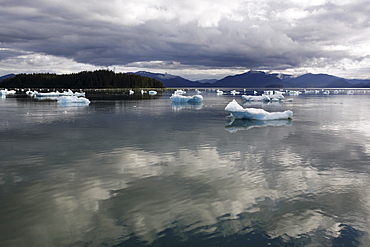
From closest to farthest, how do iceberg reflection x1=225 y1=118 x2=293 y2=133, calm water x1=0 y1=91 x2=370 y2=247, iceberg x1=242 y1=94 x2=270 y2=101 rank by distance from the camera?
calm water x1=0 y1=91 x2=370 y2=247 < iceberg reflection x1=225 y1=118 x2=293 y2=133 < iceberg x1=242 y1=94 x2=270 y2=101

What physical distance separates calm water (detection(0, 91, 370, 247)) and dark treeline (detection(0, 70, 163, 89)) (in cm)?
15445

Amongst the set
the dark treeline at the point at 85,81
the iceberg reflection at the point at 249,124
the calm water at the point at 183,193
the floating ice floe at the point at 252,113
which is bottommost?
the calm water at the point at 183,193

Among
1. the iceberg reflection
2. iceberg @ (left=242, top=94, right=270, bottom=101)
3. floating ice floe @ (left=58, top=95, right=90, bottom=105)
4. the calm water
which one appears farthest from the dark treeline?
the calm water

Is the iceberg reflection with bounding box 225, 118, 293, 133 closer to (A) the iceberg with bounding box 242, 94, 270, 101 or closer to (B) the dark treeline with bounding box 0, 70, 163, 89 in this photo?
(A) the iceberg with bounding box 242, 94, 270, 101

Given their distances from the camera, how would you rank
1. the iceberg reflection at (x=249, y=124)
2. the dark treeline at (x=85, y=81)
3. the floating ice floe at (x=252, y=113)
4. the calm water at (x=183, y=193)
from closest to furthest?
the calm water at (x=183, y=193)
the iceberg reflection at (x=249, y=124)
the floating ice floe at (x=252, y=113)
the dark treeline at (x=85, y=81)

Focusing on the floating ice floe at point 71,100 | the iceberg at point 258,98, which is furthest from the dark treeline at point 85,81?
the floating ice floe at point 71,100

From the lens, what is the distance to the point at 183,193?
8.74 metres

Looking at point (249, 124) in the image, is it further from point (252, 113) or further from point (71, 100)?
point (71, 100)

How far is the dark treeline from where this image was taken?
167 meters

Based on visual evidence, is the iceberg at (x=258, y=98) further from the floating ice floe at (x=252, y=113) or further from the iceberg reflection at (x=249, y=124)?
the iceberg reflection at (x=249, y=124)

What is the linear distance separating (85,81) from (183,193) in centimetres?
17102

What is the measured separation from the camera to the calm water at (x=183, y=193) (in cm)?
645

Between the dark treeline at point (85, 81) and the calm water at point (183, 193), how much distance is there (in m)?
154

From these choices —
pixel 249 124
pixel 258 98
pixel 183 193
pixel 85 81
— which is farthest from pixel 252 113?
pixel 85 81
